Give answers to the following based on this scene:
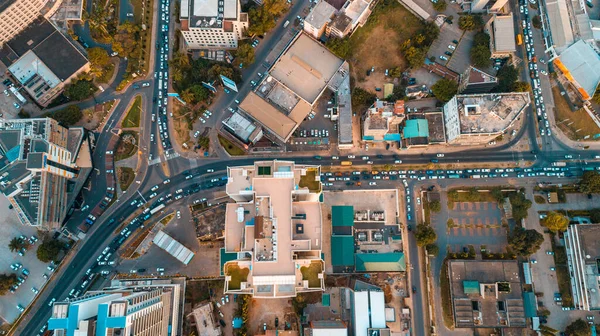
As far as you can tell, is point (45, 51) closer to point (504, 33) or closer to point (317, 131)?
point (317, 131)

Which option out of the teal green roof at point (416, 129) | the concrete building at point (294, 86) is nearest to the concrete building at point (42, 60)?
the concrete building at point (294, 86)

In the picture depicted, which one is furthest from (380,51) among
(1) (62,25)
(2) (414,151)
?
(1) (62,25)

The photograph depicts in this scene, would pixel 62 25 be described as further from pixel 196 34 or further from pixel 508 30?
pixel 508 30

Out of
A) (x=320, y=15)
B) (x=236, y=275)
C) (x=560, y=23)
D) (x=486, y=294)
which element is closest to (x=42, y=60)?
(x=320, y=15)

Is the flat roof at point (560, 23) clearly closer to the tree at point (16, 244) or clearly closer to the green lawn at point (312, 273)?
the green lawn at point (312, 273)

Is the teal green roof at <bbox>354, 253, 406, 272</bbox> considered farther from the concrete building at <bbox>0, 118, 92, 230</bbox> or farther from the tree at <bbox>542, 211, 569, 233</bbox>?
the concrete building at <bbox>0, 118, 92, 230</bbox>

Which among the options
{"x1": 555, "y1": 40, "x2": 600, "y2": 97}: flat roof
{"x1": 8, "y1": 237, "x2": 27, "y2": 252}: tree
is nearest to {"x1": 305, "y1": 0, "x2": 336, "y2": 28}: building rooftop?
{"x1": 555, "y1": 40, "x2": 600, "y2": 97}: flat roof
